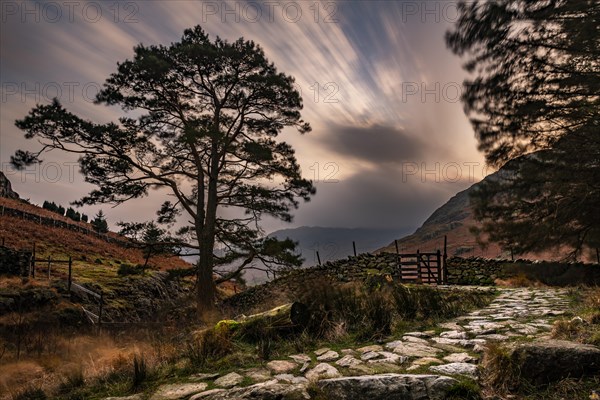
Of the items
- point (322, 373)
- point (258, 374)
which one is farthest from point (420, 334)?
point (258, 374)

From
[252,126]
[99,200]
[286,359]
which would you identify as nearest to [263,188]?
[252,126]

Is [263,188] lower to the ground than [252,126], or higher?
lower

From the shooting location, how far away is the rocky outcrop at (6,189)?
4646 cm

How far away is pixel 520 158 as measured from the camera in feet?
37.9

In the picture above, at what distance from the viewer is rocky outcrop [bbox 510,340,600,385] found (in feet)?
10.1

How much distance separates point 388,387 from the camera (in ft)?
10.3

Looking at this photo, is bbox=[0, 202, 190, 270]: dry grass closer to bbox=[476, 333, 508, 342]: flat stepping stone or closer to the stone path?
the stone path

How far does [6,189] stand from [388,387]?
62.1 m

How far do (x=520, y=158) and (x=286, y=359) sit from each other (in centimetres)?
1092

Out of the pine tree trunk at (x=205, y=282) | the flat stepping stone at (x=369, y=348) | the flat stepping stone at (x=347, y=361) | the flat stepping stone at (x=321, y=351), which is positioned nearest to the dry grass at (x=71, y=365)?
the flat stepping stone at (x=321, y=351)

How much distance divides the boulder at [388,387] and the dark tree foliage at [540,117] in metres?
6.07

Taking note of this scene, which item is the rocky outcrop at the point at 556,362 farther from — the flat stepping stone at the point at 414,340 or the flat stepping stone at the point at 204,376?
the flat stepping stone at the point at 204,376

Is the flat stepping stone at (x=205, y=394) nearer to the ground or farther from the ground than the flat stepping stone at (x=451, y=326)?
nearer to the ground

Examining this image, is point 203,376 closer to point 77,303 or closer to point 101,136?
point 101,136
